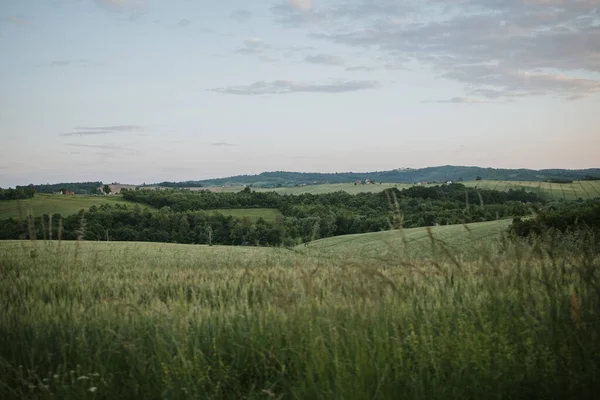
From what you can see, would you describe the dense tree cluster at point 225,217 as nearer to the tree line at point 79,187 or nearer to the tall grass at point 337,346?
the tree line at point 79,187

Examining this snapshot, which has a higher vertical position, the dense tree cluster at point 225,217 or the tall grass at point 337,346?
the tall grass at point 337,346

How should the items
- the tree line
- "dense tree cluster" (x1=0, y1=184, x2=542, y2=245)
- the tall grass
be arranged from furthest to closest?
1. the tree line
2. "dense tree cluster" (x1=0, y1=184, x2=542, y2=245)
3. the tall grass

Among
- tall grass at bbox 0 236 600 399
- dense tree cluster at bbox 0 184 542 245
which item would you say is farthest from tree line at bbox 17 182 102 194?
Answer: tall grass at bbox 0 236 600 399

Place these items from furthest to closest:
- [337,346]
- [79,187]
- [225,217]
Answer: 1. [79,187]
2. [225,217]
3. [337,346]

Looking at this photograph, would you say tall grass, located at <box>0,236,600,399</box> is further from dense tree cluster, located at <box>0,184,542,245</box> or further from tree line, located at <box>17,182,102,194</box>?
tree line, located at <box>17,182,102,194</box>

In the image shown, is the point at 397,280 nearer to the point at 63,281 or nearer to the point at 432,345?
the point at 432,345

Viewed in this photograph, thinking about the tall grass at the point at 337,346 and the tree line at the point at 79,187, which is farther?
the tree line at the point at 79,187

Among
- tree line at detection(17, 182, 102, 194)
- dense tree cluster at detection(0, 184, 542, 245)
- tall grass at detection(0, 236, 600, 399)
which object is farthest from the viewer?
tree line at detection(17, 182, 102, 194)

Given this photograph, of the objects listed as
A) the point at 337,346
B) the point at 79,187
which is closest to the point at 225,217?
the point at 79,187

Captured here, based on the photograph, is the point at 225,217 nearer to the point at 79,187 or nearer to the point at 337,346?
the point at 79,187

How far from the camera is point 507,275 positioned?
5.38m

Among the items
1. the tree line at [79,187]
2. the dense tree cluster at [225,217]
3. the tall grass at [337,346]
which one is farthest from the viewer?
the tree line at [79,187]

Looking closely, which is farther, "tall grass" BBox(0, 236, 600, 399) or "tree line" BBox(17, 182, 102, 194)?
"tree line" BBox(17, 182, 102, 194)

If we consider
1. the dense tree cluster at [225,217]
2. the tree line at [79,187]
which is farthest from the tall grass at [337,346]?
the tree line at [79,187]
